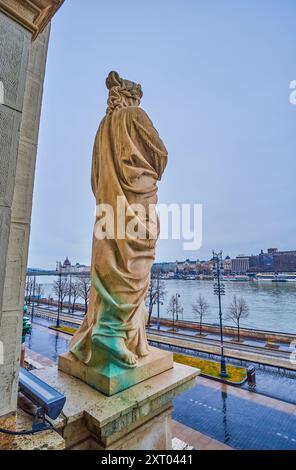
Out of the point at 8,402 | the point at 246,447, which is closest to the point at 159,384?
the point at 8,402

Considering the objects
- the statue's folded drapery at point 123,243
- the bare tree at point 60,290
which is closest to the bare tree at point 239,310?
the bare tree at point 60,290

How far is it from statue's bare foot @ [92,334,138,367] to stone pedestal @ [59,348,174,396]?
0.07 m

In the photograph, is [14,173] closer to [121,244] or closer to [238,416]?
[121,244]

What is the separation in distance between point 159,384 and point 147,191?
2.32 m

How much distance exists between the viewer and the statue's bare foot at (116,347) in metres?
2.71

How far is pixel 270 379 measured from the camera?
13.8 m

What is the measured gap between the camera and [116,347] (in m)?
2.74

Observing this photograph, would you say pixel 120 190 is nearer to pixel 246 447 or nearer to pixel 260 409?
pixel 246 447

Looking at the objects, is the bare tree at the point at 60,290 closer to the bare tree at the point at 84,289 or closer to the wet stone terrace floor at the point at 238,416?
the bare tree at the point at 84,289

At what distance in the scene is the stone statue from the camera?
113 inches

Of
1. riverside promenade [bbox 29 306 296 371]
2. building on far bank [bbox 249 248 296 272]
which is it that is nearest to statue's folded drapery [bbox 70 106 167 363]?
riverside promenade [bbox 29 306 296 371]

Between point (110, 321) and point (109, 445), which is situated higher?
point (110, 321)

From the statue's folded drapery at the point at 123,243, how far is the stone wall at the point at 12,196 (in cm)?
118

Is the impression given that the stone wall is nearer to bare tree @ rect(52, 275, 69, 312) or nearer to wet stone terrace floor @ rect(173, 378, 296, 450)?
wet stone terrace floor @ rect(173, 378, 296, 450)
